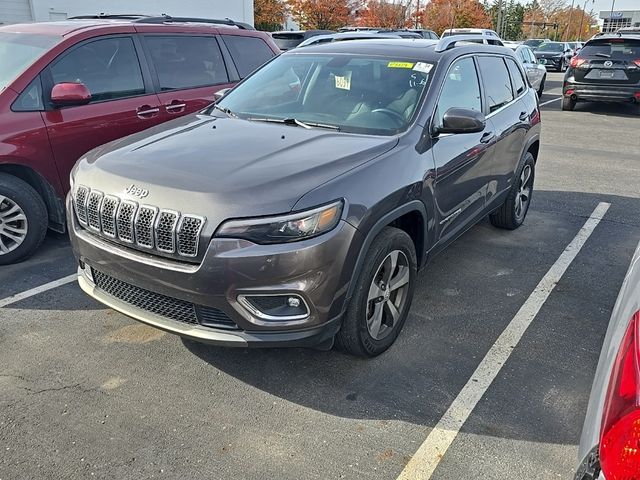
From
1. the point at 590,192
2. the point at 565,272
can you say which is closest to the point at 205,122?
the point at 565,272

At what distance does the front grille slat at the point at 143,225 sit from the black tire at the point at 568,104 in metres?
13.5

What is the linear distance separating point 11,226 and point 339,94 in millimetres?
2865

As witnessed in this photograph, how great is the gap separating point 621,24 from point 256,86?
107 metres

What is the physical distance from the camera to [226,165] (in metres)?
2.91

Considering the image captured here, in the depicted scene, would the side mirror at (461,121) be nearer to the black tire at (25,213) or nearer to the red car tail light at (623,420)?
the red car tail light at (623,420)

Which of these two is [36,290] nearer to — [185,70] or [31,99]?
[31,99]

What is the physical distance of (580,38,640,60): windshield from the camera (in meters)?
12.4

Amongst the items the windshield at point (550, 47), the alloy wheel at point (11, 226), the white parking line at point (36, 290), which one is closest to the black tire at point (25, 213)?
the alloy wheel at point (11, 226)

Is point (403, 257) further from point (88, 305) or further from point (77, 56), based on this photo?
point (77, 56)

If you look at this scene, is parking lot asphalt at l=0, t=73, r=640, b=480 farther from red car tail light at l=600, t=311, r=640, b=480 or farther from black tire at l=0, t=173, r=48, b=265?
red car tail light at l=600, t=311, r=640, b=480

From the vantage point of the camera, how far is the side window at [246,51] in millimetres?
6227

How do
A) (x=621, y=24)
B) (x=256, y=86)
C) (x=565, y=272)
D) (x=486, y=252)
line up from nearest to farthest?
1. (x=256, y=86)
2. (x=565, y=272)
3. (x=486, y=252)
4. (x=621, y=24)

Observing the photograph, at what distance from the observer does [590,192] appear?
7.05m

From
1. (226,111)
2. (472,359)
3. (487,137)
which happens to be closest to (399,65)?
(487,137)
